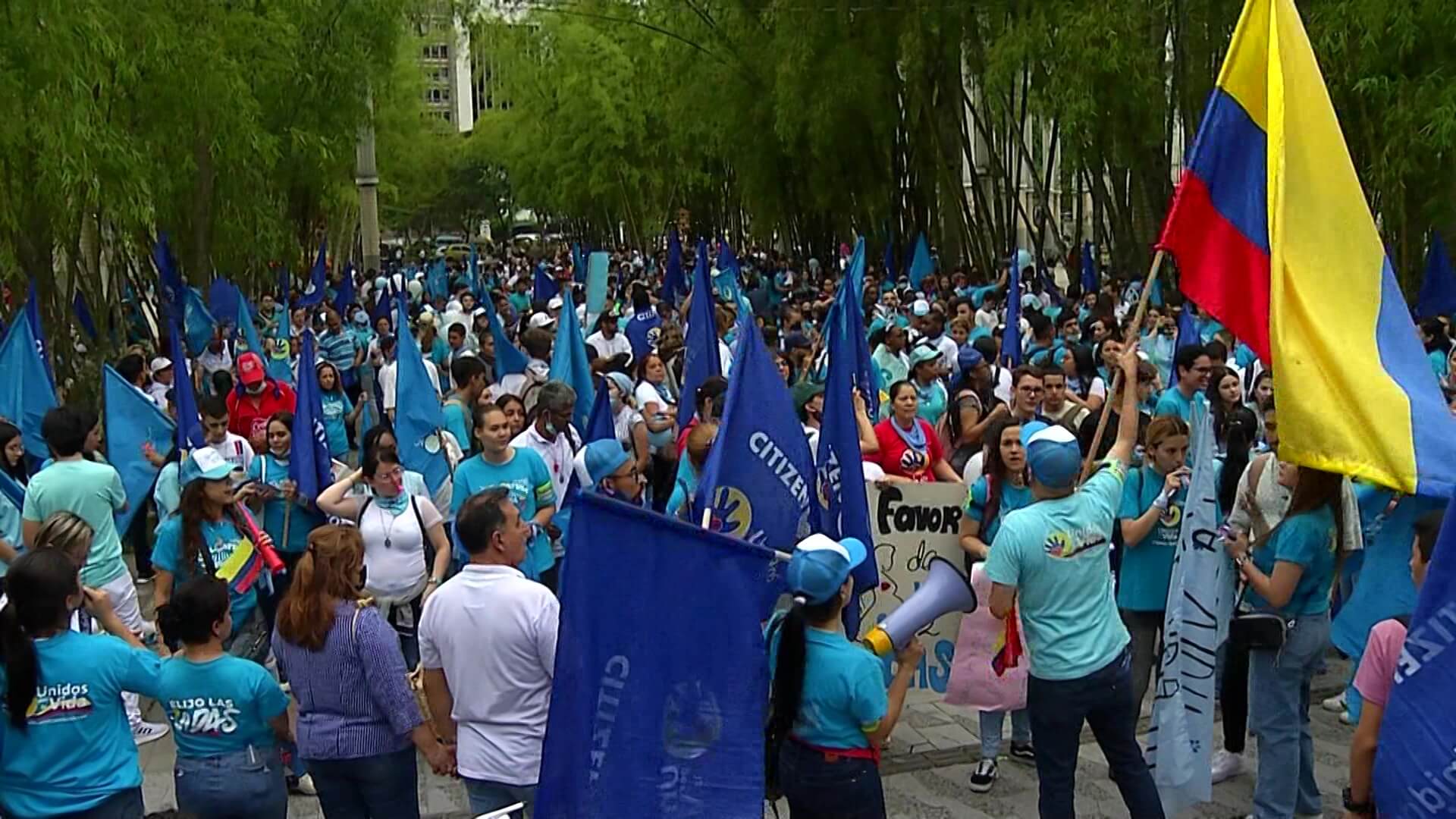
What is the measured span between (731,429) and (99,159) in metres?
9.30

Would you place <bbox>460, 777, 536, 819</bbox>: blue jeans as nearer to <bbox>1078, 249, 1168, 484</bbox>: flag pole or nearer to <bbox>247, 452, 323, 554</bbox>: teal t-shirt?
<bbox>1078, 249, 1168, 484</bbox>: flag pole

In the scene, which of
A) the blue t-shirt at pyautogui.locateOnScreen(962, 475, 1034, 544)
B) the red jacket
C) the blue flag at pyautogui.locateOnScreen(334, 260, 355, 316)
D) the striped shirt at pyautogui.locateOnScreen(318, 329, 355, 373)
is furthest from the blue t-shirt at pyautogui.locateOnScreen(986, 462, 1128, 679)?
the blue flag at pyautogui.locateOnScreen(334, 260, 355, 316)

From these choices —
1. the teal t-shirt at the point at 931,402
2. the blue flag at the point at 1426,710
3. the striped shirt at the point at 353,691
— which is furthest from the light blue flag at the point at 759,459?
the teal t-shirt at the point at 931,402

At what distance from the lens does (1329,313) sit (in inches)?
184

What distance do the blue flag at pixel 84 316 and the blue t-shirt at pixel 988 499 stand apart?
1507 centimetres

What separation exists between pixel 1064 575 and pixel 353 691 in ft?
7.35

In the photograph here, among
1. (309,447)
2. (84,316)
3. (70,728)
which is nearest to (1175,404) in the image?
(309,447)

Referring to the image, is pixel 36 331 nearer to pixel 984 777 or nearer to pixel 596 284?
pixel 596 284

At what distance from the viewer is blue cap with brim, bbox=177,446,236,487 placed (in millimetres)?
6500

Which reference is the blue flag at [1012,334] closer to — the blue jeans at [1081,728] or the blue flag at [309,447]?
the blue flag at [309,447]

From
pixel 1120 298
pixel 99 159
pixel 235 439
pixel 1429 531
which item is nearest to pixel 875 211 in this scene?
pixel 1120 298

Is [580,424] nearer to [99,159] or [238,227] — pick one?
[99,159]

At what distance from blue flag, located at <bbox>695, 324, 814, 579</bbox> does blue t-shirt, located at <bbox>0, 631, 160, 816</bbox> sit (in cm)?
206

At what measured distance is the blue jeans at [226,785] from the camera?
14.6 ft
